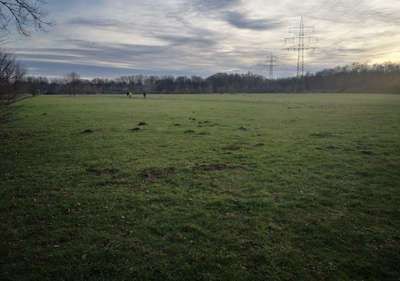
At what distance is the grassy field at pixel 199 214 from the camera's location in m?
4.74

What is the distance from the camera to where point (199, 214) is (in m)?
6.67

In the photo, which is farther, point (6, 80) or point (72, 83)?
point (72, 83)

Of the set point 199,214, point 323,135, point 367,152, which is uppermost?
point 323,135

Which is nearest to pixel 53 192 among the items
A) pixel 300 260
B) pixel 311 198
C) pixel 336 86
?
pixel 300 260

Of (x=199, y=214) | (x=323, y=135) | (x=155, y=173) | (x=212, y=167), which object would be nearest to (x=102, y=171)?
(x=155, y=173)

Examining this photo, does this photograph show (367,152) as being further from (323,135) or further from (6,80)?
(6,80)

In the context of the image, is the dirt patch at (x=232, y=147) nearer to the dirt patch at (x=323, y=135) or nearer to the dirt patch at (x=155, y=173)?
the dirt patch at (x=155, y=173)

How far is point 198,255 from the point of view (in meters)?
5.04

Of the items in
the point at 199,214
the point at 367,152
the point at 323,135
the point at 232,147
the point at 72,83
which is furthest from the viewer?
the point at 72,83

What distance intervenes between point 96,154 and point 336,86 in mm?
155944

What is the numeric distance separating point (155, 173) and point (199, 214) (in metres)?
3.71

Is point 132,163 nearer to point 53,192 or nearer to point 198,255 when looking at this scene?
point 53,192

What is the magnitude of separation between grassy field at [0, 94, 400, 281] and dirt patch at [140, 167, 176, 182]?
1.5 inches

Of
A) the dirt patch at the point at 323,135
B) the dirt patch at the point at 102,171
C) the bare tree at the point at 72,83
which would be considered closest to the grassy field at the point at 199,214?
the dirt patch at the point at 102,171
